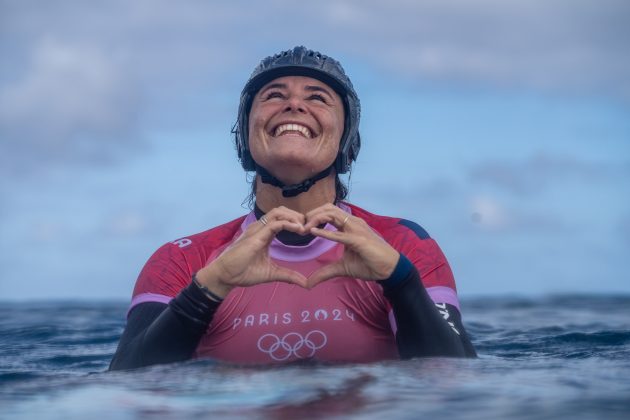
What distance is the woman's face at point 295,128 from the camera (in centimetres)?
583

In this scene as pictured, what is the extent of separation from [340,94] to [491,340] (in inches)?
199

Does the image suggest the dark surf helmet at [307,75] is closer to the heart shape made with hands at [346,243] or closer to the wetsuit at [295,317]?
the wetsuit at [295,317]

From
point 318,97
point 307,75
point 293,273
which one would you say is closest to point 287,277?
point 293,273

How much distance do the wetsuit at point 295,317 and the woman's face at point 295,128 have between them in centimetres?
55

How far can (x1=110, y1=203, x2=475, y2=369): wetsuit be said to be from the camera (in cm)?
516

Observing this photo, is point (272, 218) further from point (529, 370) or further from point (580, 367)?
point (580, 367)

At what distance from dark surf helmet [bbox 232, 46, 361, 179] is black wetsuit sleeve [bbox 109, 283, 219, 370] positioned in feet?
4.32

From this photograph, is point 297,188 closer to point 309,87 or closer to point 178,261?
point 309,87

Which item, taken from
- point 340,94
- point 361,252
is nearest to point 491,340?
point 340,94

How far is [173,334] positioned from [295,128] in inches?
61.9

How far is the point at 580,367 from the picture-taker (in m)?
5.38

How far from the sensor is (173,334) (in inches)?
206

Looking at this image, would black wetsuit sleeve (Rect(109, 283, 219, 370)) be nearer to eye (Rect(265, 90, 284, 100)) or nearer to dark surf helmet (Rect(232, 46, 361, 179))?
dark surf helmet (Rect(232, 46, 361, 179))

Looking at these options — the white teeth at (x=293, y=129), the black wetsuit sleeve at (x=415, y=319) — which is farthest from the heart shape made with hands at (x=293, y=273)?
the white teeth at (x=293, y=129)
